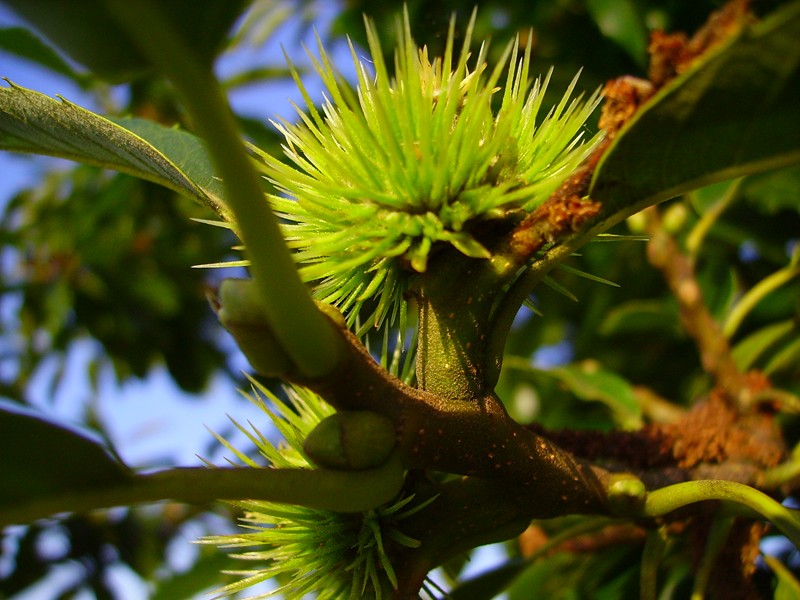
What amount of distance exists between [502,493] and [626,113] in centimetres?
55

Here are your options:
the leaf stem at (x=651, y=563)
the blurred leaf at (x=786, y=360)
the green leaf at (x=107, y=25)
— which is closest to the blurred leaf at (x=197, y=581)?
the leaf stem at (x=651, y=563)

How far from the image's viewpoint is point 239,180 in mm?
687

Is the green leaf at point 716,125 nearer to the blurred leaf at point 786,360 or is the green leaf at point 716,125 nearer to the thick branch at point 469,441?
the thick branch at point 469,441

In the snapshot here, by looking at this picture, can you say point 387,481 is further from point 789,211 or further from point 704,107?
point 789,211

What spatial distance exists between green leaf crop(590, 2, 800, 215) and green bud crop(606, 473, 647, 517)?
44 cm

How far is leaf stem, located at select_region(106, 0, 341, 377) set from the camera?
2.06 ft

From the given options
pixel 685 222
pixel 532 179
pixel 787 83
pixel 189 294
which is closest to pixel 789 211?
pixel 685 222

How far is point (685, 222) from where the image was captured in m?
2.50

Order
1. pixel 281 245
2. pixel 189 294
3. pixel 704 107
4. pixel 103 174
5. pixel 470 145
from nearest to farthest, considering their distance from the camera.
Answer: pixel 281 245
pixel 704 107
pixel 470 145
pixel 103 174
pixel 189 294

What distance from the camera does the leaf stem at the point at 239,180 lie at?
63 centimetres

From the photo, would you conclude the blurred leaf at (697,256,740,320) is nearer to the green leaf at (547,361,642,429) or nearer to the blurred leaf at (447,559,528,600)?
the green leaf at (547,361,642,429)

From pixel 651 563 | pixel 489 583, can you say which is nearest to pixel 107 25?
pixel 651 563

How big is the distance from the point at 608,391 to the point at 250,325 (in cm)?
148

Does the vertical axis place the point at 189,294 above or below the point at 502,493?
above
